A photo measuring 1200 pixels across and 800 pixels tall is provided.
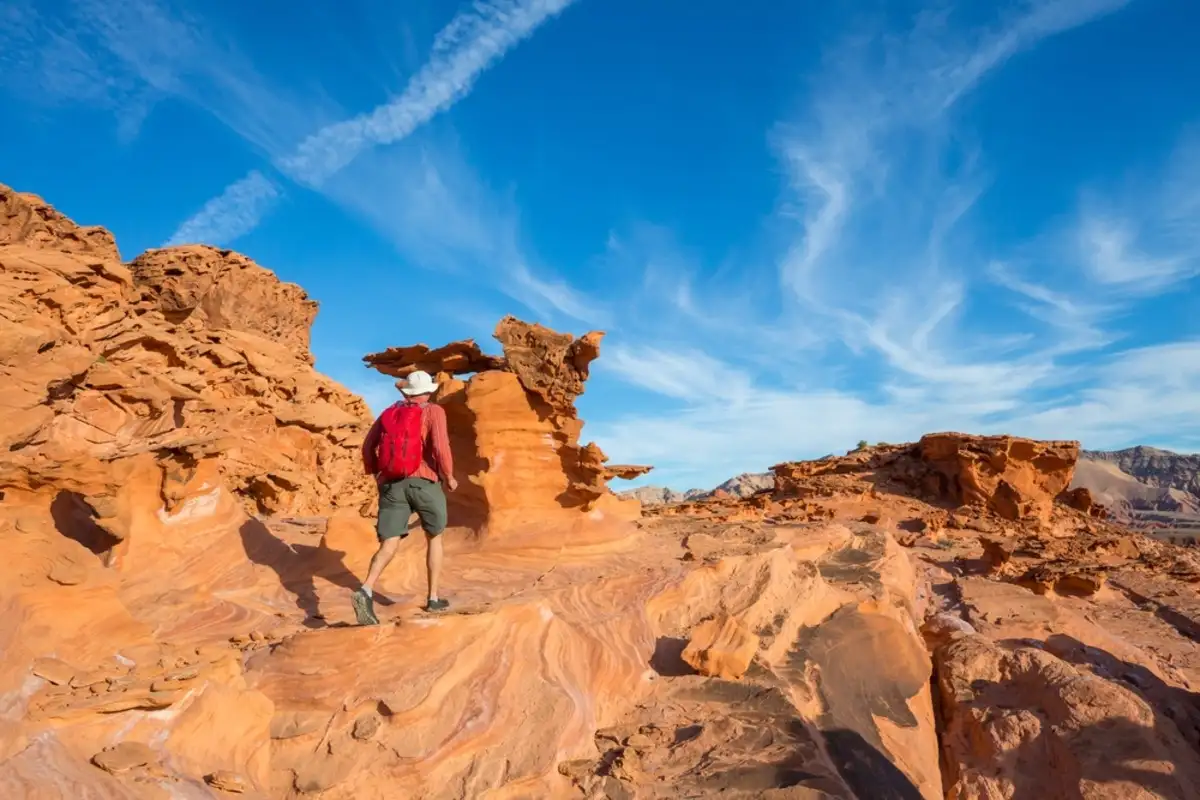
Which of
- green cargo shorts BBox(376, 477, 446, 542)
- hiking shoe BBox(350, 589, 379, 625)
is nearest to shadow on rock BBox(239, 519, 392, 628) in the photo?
green cargo shorts BBox(376, 477, 446, 542)

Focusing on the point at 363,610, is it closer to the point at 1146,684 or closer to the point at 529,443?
the point at 529,443

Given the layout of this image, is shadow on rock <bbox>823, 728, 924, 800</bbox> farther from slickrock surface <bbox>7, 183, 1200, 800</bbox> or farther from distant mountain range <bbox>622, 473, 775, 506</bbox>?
distant mountain range <bbox>622, 473, 775, 506</bbox>

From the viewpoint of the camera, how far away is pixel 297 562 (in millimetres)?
5270

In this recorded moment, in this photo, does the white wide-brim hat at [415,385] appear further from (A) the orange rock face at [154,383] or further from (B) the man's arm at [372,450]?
(A) the orange rock face at [154,383]

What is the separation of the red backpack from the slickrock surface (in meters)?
0.91

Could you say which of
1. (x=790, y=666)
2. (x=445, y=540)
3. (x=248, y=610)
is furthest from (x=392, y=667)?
(x=445, y=540)

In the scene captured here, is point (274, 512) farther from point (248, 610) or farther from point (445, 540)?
point (248, 610)

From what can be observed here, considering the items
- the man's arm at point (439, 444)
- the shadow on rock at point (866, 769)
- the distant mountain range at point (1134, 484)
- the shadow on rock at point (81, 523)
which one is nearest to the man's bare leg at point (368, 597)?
the man's arm at point (439, 444)

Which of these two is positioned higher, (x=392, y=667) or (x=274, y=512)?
(x=274, y=512)

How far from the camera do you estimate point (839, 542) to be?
27.1ft

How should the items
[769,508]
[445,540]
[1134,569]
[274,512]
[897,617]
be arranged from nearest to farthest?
[897,617] → [445,540] → [1134,569] → [274,512] → [769,508]

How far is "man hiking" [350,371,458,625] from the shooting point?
4273 mm

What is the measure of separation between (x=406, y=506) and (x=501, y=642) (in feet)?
3.73

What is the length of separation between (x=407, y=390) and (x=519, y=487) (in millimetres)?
2514
